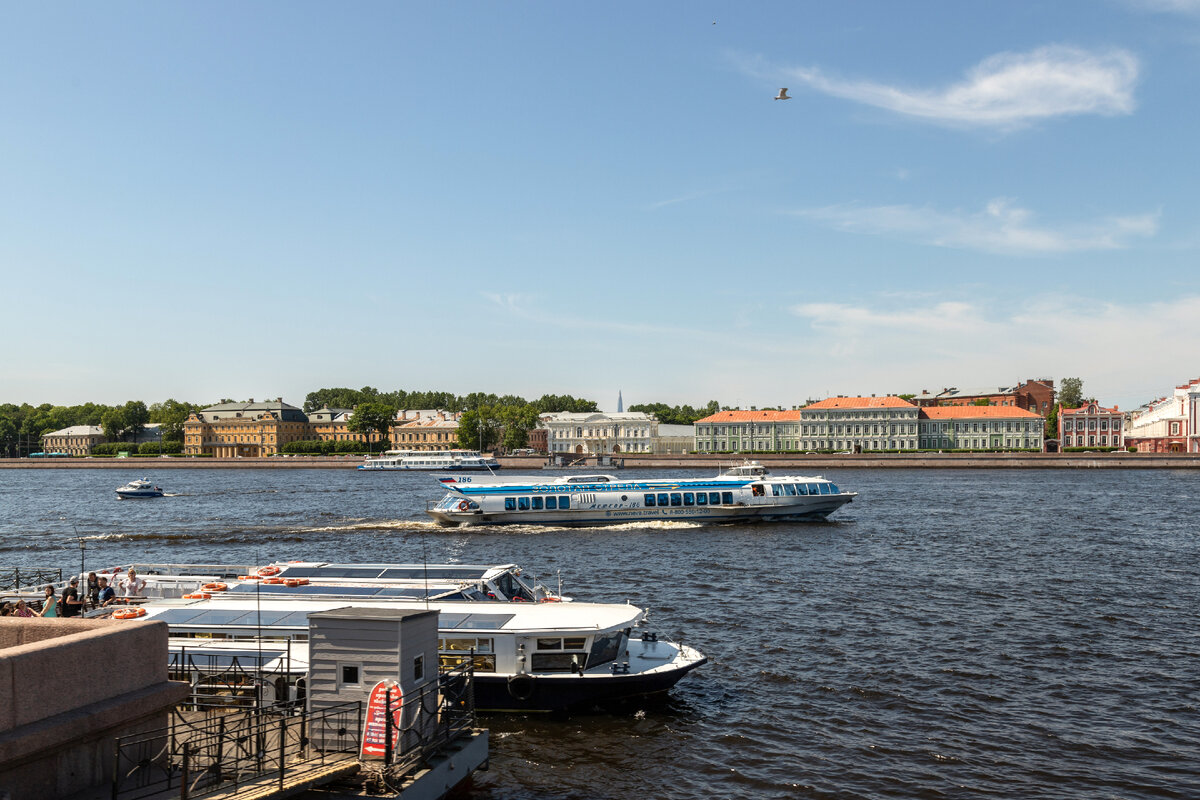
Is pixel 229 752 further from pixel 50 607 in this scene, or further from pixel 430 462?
pixel 430 462

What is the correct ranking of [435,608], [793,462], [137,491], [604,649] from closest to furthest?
1. [604,649]
2. [435,608]
3. [137,491]
4. [793,462]

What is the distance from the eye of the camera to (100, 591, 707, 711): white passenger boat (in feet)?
63.8

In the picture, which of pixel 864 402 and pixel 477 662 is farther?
pixel 864 402

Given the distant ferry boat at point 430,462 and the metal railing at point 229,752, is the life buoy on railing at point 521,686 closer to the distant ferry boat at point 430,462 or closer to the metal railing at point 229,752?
the metal railing at point 229,752

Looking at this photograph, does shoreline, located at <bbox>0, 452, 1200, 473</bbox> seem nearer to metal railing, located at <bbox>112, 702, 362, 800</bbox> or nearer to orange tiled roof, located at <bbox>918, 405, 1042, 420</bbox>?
orange tiled roof, located at <bbox>918, 405, 1042, 420</bbox>

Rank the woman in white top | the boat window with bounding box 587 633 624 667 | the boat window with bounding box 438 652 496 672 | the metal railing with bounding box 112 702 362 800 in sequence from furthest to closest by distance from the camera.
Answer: the woman in white top → the boat window with bounding box 587 633 624 667 → the boat window with bounding box 438 652 496 672 → the metal railing with bounding box 112 702 362 800

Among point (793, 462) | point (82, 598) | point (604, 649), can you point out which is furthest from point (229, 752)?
point (793, 462)

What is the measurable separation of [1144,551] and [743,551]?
766 inches

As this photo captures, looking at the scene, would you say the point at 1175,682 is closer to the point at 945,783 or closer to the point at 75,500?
the point at 945,783

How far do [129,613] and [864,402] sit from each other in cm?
17621

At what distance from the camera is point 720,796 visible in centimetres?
1659

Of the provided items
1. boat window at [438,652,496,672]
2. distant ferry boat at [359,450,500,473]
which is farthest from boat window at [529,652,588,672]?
distant ferry boat at [359,450,500,473]

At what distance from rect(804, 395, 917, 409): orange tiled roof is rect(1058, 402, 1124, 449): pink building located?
2836 centimetres

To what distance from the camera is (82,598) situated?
77.1 feet
